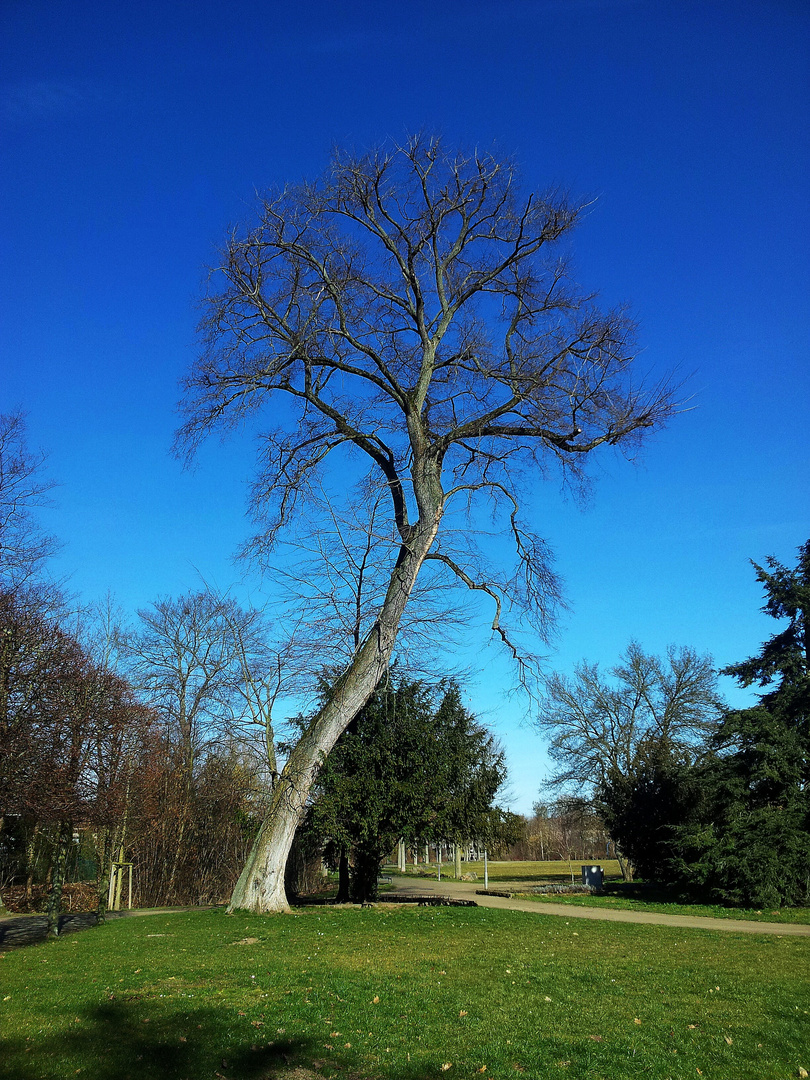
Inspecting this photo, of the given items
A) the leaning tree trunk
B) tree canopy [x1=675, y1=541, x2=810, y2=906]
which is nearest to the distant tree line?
tree canopy [x1=675, y1=541, x2=810, y2=906]

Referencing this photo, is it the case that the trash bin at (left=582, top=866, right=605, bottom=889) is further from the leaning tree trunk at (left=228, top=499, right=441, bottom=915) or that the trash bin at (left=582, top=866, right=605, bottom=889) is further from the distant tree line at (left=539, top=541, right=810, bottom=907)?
the leaning tree trunk at (left=228, top=499, right=441, bottom=915)

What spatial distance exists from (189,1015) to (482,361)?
12555mm

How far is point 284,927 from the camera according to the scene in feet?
37.3

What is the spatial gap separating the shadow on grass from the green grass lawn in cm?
2

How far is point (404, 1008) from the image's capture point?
20.0 ft

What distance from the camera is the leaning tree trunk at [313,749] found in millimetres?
13547

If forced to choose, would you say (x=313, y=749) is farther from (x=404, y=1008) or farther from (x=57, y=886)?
(x=404, y=1008)

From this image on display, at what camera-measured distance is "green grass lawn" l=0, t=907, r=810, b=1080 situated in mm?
4773

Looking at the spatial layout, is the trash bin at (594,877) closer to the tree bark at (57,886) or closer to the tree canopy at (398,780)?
the tree canopy at (398,780)

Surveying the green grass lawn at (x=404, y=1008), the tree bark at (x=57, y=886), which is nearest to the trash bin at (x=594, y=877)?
the green grass lawn at (x=404, y=1008)

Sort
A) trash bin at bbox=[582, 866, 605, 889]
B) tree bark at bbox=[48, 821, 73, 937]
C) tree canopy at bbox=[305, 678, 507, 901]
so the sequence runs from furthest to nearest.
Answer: trash bin at bbox=[582, 866, 605, 889] → tree canopy at bbox=[305, 678, 507, 901] → tree bark at bbox=[48, 821, 73, 937]

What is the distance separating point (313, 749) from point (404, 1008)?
317 inches

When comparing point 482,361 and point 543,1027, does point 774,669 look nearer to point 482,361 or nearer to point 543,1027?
point 482,361

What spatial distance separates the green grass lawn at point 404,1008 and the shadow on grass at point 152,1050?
2cm
